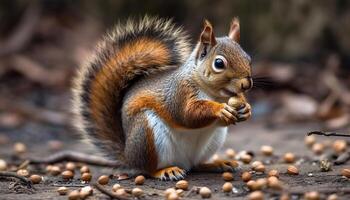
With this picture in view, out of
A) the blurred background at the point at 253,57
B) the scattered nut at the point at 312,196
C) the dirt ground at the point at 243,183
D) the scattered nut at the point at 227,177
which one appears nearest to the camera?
the scattered nut at the point at 312,196

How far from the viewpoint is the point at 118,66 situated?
4062 mm

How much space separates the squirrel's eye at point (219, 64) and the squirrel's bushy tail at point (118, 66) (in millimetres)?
512

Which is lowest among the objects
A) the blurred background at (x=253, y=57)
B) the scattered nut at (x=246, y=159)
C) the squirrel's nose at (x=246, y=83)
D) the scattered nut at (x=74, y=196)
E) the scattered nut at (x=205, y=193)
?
the scattered nut at (x=205, y=193)

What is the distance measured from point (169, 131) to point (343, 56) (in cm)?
426

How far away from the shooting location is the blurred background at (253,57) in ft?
21.9

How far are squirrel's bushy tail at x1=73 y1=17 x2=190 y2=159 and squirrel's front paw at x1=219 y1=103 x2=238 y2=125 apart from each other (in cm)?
65

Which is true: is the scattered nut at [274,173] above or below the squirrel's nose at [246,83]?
below

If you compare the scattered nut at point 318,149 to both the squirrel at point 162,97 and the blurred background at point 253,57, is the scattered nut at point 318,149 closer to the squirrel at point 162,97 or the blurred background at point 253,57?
the squirrel at point 162,97

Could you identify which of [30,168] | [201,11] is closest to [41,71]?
[201,11]

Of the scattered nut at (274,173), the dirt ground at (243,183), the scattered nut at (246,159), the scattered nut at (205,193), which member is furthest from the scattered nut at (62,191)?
the scattered nut at (246,159)

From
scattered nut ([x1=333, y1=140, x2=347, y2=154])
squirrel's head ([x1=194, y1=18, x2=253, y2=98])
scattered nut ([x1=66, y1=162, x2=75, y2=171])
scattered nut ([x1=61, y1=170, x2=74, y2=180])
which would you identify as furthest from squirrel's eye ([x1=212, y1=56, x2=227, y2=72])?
scattered nut ([x1=333, y1=140, x2=347, y2=154])

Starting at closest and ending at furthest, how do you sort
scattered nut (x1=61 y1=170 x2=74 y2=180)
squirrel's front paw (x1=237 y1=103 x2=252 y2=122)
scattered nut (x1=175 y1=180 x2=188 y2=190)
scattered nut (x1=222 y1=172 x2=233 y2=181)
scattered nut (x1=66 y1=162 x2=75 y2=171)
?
scattered nut (x1=175 y1=180 x2=188 y2=190), squirrel's front paw (x1=237 y1=103 x2=252 y2=122), scattered nut (x1=222 y1=172 x2=233 y2=181), scattered nut (x1=61 y1=170 x2=74 y2=180), scattered nut (x1=66 y1=162 x2=75 y2=171)

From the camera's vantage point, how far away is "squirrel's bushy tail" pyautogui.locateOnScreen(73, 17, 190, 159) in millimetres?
4039

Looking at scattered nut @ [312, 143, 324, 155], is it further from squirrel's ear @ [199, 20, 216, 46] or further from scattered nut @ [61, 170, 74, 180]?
scattered nut @ [61, 170, 74, 180]
